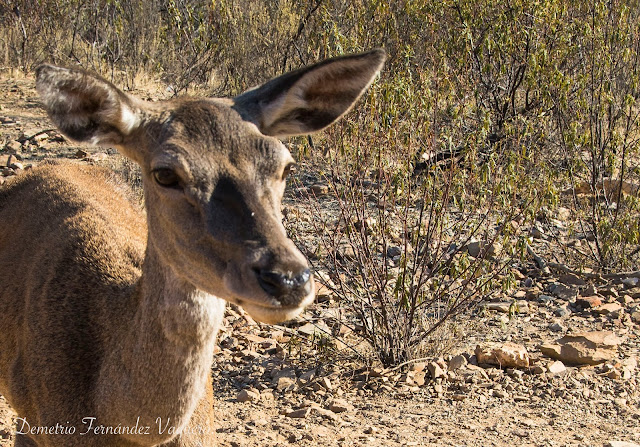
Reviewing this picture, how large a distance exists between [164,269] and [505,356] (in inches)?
158

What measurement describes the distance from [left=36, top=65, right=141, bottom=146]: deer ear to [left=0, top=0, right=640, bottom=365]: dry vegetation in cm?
285

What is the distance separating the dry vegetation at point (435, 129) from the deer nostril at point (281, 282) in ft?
11.8

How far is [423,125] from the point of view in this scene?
711cm

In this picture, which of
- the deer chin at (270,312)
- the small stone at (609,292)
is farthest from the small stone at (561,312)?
the deer chin at (270,312)

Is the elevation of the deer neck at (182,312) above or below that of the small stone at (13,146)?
above

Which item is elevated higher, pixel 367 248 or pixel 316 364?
pixel 367 248

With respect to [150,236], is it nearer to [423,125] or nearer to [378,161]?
[378,161]

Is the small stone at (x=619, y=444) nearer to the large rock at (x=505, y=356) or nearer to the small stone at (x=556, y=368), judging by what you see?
the small stone at (x=556, y=368)

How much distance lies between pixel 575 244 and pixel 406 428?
463 centimetres

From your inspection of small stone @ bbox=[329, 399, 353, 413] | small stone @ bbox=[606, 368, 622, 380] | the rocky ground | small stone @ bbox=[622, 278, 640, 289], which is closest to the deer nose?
the rocky ground

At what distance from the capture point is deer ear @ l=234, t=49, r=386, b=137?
414 centimetres

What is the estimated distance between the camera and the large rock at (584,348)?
6973 mm

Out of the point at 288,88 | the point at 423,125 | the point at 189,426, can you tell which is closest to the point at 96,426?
the point at 189,426

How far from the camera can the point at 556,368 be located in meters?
6.88
